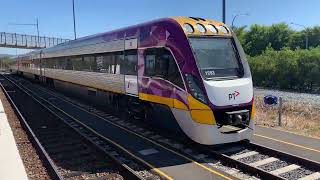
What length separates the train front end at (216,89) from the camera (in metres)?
10.2

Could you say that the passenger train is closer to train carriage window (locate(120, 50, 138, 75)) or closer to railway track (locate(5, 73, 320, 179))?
train carriage window (locate(120, 50, 138, 75))

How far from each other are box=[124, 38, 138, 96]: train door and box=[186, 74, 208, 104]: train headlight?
355 cm

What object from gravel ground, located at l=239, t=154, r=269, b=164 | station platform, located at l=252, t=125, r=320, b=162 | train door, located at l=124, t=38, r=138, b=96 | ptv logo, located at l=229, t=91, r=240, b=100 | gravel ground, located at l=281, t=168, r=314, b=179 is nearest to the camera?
gravel ground, located at l=281, t=168, r=314, b=179

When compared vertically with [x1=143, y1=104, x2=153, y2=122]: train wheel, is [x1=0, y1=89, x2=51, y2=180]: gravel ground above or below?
below

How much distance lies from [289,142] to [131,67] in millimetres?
5866

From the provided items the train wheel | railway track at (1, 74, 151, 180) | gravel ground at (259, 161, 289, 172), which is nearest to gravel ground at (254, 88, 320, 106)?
the train wheel

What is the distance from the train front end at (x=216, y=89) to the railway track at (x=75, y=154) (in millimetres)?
1952

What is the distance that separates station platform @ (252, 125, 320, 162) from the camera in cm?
1034

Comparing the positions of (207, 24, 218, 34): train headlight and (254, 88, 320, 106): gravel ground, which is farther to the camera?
(254, 88, 320, 106): gravel ground

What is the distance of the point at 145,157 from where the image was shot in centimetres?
1052

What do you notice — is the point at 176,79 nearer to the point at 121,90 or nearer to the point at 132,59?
the point at 132,59

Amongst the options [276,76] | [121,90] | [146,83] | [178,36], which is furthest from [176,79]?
[276,76]

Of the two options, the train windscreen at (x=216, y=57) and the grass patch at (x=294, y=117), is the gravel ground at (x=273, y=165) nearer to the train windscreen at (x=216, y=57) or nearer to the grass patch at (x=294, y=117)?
the train windscreen at (x=216, y=57)

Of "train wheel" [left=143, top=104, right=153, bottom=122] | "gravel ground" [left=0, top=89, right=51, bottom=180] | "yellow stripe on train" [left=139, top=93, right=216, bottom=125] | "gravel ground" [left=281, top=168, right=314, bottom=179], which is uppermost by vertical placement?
"yellow stripe on train" [left=139, top=93, right=216, bottom=125]
